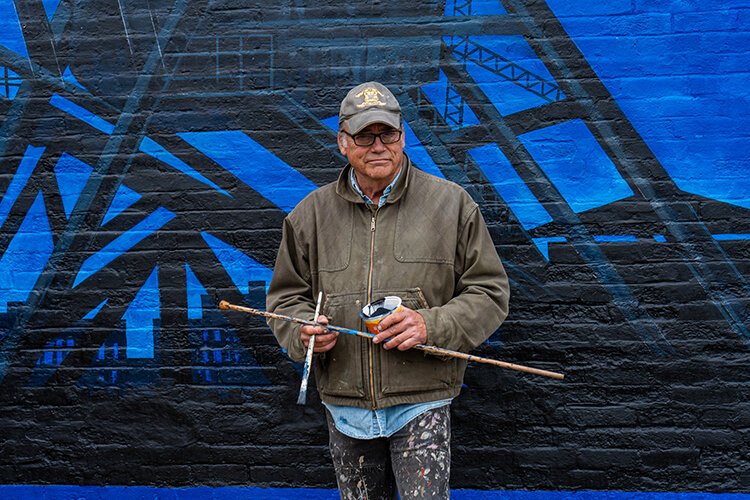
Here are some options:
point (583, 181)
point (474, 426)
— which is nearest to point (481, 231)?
point (583, 181)

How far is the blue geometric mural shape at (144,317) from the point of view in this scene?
162 inches

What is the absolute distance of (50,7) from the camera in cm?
411

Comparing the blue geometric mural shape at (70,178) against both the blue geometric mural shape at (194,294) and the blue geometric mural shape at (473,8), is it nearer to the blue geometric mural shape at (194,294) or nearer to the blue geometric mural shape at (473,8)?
the blue geometric mural shape at (194,294)

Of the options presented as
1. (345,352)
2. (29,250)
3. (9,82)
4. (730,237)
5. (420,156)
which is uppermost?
(9,82)

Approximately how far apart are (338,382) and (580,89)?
6.06 ft

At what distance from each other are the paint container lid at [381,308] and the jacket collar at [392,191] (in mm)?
396

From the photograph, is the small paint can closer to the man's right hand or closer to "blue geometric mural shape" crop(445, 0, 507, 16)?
the man's right hand

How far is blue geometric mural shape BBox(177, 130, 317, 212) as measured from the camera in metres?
4.01

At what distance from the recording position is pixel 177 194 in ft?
13.4

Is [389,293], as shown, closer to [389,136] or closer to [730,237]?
[389,136]

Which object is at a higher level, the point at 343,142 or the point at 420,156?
the point at 420,156

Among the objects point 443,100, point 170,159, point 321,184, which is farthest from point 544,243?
point 170,159

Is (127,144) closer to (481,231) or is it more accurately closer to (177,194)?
(177,194)

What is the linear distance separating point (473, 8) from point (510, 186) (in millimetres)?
851
